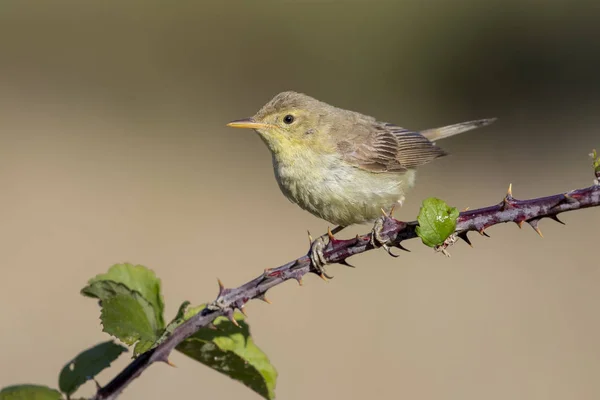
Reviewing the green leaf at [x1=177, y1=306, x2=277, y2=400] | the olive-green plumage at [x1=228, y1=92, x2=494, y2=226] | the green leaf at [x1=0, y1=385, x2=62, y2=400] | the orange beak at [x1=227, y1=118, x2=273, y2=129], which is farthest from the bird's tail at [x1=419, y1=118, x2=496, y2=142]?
the green leaf at [x1=0, y1=385, x2=62, y2=400]

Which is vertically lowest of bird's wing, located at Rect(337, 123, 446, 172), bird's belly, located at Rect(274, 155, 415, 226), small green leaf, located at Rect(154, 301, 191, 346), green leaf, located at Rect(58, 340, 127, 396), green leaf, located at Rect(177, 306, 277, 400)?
green leaf, located at Rect(177, 306, 277, 400)

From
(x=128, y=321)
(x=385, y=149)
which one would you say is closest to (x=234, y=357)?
(x=128, y=321)

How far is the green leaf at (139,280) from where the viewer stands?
217 cm

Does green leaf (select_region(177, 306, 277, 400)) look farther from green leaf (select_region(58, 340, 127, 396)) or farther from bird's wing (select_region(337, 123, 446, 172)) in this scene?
bird's wing (select_region(337, 123, 446, 172))

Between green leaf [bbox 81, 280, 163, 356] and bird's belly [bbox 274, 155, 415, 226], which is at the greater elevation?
bird's belly [bbox 274, 155, 415, 226]

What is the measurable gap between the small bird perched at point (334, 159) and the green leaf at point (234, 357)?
7.51 ft

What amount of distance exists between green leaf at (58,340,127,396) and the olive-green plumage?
7.99 ft

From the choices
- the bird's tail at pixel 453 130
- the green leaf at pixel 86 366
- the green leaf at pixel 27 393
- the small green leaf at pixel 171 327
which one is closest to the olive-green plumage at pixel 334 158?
the bird's tail at pixel 453 130

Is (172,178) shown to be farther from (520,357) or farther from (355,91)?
(520,357)

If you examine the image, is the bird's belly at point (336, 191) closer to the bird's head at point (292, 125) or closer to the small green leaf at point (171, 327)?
the bird's head at point (292, 125)

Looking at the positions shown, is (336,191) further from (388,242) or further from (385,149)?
(388,242)

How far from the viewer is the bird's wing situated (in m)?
4.87

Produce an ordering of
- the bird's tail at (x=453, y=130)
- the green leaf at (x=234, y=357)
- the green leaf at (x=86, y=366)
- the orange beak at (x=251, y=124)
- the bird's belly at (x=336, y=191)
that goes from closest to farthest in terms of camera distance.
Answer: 1. the green leaf at (x=86, y=366)
2. the green leaf at (x=234, y=357)
3. the bird's belly at (x=336, y=191)
4. the orange beak at (x=251, y=124)
5. the bird's tail at (x=453, y=130)

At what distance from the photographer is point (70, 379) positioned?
2023 mm
